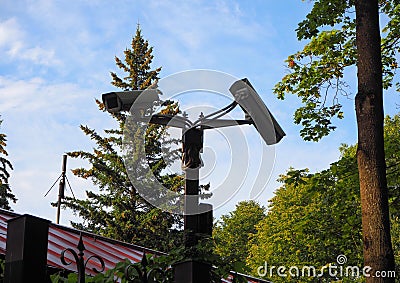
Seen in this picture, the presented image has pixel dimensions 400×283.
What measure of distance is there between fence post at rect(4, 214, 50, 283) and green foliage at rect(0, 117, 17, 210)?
891 inches

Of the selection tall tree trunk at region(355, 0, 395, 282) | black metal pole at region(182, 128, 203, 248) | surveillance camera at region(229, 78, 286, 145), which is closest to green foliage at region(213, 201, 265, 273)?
tall tree trunk at region(355, 0, 395, 282)

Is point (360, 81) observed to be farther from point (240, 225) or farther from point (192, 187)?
point (240, 225)

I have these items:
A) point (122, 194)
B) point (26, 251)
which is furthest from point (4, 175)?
point (26, 251)

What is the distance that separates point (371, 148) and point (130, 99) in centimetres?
178

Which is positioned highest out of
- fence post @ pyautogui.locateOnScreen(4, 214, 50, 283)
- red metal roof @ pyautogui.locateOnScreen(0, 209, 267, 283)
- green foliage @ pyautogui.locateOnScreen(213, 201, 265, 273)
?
green foliage @ pyautogui.locateOnScreen(213, 201, 265, 273)

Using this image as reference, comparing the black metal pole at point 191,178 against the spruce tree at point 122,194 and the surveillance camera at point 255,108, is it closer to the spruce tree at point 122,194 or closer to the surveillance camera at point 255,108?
the surveillance camera at point 255,108

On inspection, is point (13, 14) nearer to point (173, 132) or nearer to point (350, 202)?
point (350, 202)

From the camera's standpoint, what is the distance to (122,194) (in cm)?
2317

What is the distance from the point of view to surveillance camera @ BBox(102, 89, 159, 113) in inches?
155

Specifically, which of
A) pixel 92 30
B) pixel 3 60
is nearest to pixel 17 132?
pixel 3 60

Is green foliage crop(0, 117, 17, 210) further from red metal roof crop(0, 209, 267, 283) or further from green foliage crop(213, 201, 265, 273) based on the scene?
red metal roof crop(0, 209, 267, 283)

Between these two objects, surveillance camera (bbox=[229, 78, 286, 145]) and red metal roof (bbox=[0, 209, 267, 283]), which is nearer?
surveillance camera (bbox=[229, 78, 286, 145])

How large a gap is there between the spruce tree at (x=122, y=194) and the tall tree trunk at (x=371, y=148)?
1586 cm

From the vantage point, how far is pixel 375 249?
13.6 feet
